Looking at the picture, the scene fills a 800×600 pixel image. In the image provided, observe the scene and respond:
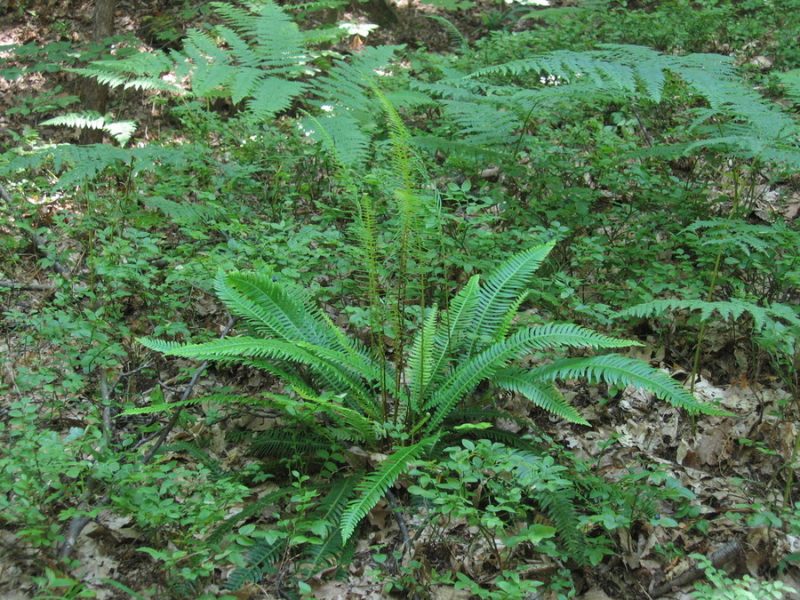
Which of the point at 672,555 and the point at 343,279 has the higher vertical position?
the point at 343,279

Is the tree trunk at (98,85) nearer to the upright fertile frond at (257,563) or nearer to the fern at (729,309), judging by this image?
the upright fertile frond at (257,563)

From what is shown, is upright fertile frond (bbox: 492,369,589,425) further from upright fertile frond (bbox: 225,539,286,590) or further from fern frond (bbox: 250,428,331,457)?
upright fertile frond (bbox: 225,539,286,590)

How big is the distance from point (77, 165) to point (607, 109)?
413 cm

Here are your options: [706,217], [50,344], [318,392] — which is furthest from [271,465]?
[706,217]

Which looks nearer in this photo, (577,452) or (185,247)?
(577,452)

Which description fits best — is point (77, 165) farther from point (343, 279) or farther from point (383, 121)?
point (383, 121)

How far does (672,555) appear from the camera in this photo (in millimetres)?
2631

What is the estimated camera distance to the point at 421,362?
293cm

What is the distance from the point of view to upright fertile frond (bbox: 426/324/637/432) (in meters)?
2.95

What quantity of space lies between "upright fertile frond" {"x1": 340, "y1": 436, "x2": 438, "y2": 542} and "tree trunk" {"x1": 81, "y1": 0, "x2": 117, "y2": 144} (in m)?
4.55

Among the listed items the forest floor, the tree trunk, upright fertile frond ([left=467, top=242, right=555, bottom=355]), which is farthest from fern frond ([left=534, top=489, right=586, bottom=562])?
the tree trunk

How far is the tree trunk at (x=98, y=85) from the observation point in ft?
19.6

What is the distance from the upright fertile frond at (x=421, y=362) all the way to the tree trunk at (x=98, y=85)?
4.15 m

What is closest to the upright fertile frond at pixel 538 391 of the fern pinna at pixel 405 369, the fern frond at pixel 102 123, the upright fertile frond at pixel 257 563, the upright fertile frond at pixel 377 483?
the fern pinna at pixel 405 369
